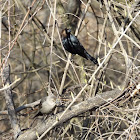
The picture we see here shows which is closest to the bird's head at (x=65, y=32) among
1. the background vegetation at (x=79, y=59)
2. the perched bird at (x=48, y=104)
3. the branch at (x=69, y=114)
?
the background vegetation at (x=79, y=59)

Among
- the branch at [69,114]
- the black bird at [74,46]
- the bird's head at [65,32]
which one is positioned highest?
the bird's head at [65,32]

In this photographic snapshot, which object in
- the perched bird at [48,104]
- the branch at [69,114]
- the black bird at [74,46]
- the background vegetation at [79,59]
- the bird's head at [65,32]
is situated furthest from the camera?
the black bird at [74,46]

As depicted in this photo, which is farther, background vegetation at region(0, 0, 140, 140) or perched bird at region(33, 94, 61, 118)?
perched bird at region(33, 94, 61, 118)

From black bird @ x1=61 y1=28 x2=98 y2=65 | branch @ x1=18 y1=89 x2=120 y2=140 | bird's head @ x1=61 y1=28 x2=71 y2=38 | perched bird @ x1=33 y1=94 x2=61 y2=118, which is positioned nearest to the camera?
branch @ x1=18 y1=89 x2=120 y2=140

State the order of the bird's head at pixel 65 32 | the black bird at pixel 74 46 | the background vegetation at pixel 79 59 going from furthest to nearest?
the black bird at pixel 74 46 < the bird's head at pixel 65 32 < the background vegetation at pixel 79 59

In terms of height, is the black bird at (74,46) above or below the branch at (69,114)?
above

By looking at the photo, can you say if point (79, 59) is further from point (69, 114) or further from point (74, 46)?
point (69, 114)

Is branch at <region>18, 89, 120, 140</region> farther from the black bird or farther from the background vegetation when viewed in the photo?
the black bird

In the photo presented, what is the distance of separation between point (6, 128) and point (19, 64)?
143 centimetres

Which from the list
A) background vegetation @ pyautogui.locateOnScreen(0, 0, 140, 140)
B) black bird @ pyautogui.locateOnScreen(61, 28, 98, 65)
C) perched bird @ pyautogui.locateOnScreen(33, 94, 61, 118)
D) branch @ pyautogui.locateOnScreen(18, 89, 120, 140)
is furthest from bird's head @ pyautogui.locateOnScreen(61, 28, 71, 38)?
branch @ pyautogui.locateOnScreen(18, 89, 120, 140)

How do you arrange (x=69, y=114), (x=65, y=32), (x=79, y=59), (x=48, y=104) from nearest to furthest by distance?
(x=69, y=114) → (x=48, y=104) → (x=65, y=32) → (x=79, y=59)

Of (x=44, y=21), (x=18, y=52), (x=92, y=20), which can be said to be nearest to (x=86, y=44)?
(x=92, y=20)

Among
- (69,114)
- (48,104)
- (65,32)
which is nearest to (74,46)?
(65,32)

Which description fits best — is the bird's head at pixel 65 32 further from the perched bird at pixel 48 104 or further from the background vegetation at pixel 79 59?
the perched bird at pixel 48 104
